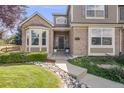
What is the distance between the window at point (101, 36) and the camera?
2009 cm

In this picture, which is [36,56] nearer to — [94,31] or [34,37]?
[34,37]

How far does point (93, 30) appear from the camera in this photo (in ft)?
66.0

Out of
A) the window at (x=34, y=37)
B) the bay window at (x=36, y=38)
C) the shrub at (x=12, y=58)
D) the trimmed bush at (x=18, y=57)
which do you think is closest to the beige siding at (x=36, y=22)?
the bay window at (x=36, y=38)

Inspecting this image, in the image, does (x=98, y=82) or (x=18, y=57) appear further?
(x=18, y=57)

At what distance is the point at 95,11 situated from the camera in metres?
20.7

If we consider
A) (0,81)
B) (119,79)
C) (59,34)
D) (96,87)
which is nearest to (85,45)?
(59,34)

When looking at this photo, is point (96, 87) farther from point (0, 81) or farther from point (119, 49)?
point (119, 49)

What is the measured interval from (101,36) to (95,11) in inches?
94.6

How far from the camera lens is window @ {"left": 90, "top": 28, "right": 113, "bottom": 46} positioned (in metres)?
20.1

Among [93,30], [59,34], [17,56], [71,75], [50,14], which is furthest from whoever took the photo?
[50,14]

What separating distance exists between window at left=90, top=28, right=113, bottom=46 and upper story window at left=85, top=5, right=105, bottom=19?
4.40 ft

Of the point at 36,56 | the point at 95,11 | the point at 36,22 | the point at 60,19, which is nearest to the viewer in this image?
the point at 36,56

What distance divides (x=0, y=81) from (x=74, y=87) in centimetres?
311

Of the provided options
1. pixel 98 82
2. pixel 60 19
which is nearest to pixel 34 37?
pixel 60 19
